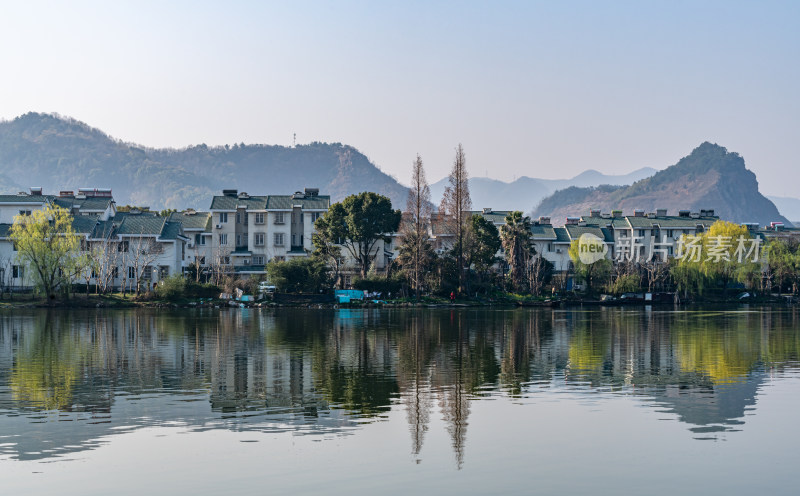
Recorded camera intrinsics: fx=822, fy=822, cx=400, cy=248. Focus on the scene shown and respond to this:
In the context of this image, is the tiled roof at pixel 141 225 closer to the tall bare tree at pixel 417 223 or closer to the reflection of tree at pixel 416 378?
the tall bare tree at pixel 417 223

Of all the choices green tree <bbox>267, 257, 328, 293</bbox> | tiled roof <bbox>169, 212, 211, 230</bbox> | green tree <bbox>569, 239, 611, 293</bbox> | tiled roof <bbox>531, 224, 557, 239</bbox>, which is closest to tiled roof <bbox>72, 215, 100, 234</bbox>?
tiled roof <bbox>169, 212, 211, 230</bbox>

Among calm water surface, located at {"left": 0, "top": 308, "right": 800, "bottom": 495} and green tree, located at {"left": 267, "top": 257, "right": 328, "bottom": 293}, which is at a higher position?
green tree, located at {"left": 267, "top": 257, "right": 328, "bottom": 293}

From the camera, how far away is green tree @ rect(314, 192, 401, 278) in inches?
3469

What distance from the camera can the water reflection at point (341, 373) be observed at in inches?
779

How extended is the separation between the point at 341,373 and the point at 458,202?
62.3m

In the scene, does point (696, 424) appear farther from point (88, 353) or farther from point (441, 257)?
point (441, 257)

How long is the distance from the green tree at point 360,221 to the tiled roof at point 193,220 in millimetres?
17415

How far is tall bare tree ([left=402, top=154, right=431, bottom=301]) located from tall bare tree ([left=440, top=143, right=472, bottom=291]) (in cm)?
221

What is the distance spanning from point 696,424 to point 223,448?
1100cm

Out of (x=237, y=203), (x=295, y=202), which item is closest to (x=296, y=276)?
(x=295, y=202)

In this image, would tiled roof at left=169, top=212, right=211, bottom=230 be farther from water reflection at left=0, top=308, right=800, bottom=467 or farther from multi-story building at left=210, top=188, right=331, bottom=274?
water reflection at left=0, top=308, right=800, bottom=467

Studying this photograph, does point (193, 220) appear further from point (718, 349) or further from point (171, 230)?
point (718, 349)

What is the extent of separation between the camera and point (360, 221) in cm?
8800

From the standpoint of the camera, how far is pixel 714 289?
97000 mm
